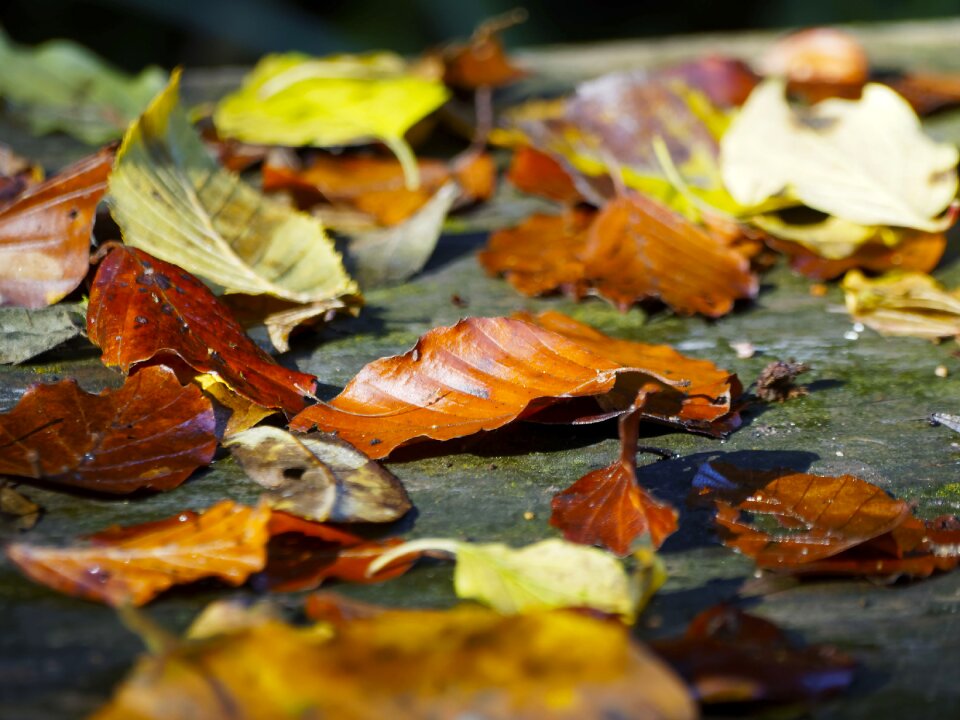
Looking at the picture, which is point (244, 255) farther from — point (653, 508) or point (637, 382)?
point (653, 508)

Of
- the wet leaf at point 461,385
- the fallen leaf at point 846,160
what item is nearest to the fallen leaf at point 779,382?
the wet leaf at point 461,385

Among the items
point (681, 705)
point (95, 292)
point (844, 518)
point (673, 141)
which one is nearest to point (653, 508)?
point (844, 518)

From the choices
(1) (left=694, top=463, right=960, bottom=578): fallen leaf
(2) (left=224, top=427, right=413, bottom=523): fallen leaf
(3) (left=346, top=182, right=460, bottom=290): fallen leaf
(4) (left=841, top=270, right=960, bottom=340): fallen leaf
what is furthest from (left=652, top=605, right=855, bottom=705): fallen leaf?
(3) (left=346, top=182, right=460, bottom=290): fallen leaf

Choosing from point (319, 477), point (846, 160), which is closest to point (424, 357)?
point (319, 477)

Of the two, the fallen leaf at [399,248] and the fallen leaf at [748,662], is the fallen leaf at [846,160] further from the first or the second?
the fallen leaf at [748,662]

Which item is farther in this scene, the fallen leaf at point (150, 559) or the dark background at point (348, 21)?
the dark background at point (348, 21)

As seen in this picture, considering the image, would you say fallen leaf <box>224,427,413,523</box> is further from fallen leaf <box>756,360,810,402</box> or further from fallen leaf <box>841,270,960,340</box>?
fallen leaf <box>841,270,960,340</box>
